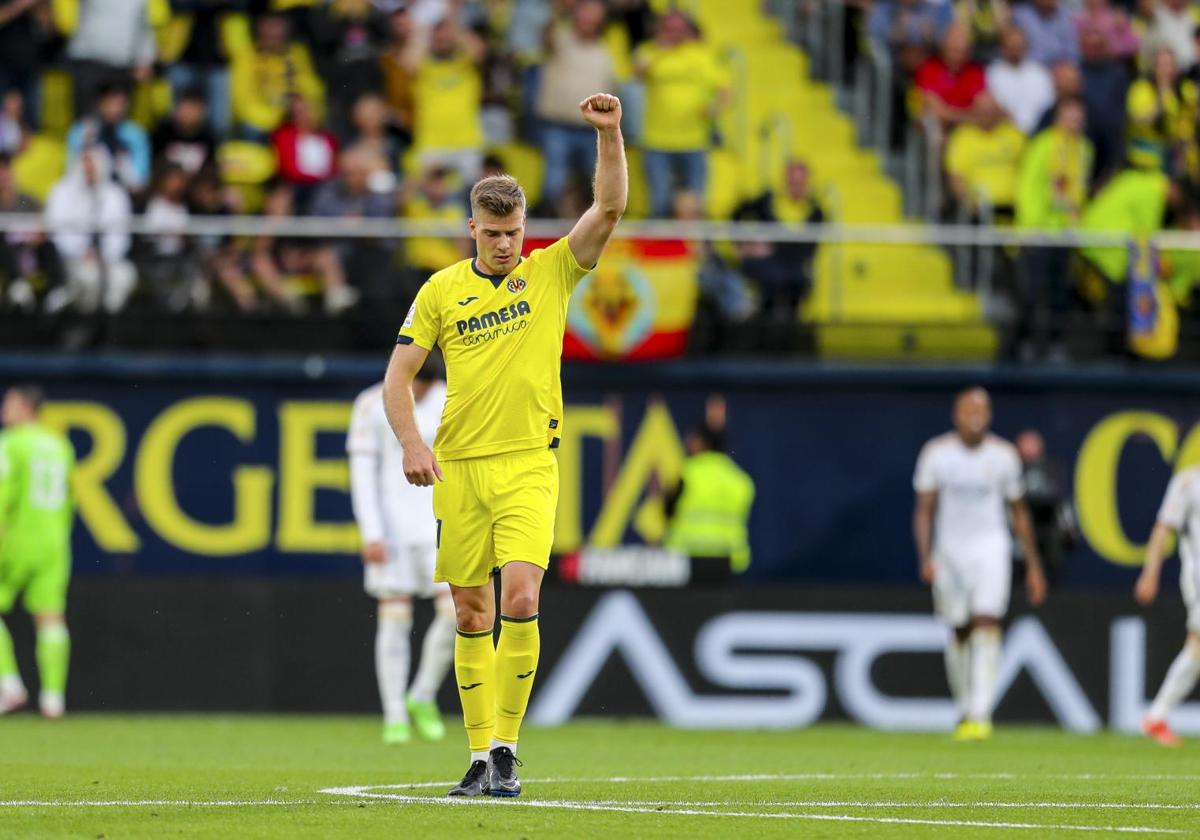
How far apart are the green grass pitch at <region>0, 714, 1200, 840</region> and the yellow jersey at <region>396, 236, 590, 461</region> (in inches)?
52.7

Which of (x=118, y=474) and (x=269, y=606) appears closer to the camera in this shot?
(x=269, y=606)

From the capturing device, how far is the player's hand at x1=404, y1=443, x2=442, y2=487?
8.36m

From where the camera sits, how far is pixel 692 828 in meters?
7.83

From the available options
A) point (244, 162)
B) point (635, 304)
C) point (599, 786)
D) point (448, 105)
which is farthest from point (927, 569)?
point (599, 786)

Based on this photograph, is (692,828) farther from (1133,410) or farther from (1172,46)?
(1172,46)

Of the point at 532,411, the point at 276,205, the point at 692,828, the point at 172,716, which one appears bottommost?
the point at 172,716

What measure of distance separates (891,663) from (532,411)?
910 cm

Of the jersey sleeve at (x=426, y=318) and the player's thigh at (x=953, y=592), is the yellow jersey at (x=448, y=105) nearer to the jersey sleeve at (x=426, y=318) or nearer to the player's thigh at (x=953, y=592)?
the player's thigh at (x=953, y=592)

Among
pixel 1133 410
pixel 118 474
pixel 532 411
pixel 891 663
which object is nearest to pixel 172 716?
pixel 118 474

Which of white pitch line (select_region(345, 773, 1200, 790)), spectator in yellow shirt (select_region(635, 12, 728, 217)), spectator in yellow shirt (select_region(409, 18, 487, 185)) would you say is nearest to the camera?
white pitch line (select_region(345, 773, 1200, 790))

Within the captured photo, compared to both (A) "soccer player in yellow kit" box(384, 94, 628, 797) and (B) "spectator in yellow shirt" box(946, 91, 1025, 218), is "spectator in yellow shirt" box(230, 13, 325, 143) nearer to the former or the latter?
(B) "spectator in yellow shirt" box(946, 91, 1025, 218)

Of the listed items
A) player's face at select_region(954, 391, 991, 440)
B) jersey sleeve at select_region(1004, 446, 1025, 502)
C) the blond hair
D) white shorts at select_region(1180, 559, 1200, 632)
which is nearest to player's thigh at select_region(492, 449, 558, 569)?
the blond hair

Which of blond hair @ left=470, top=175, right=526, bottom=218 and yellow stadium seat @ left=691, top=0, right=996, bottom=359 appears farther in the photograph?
yellow stadium seat @ left=691, top=0, right=996, bottom=359

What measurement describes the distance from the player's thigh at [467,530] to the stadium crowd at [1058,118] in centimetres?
1011
